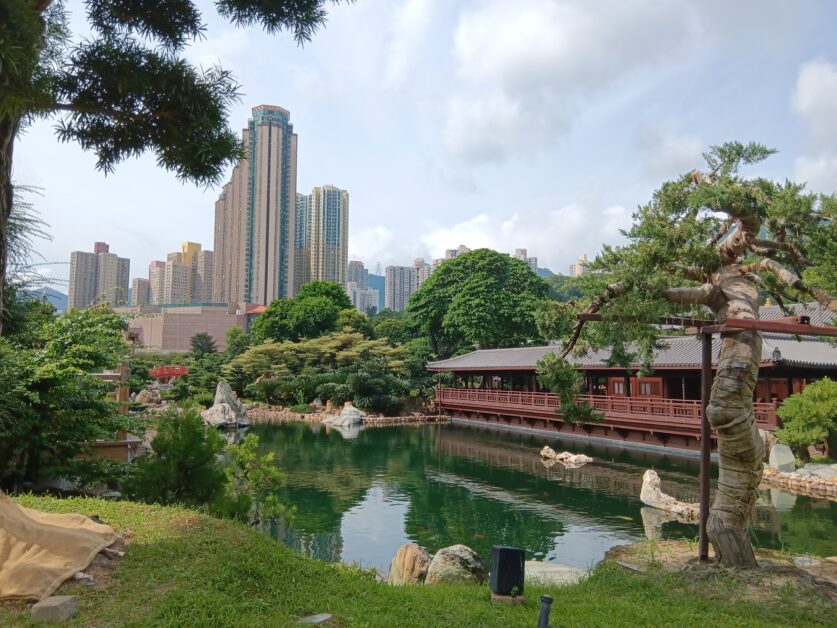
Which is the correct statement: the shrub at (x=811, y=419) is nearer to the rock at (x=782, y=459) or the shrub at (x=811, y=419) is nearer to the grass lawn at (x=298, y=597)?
the rock at (x=782, y=459)

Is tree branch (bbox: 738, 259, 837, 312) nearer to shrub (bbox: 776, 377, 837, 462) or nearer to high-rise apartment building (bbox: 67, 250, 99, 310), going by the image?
shrub (bbox: 776, 377, 837, 462)

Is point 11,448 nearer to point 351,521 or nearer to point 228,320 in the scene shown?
point 351,521

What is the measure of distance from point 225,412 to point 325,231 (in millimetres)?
59016

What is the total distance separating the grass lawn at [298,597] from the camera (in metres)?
3.76

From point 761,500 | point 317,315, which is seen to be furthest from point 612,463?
point 317,315

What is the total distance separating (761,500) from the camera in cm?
1209

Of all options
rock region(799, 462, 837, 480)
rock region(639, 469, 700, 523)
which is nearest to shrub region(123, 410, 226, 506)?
rock region(639, 469, 700, 523)

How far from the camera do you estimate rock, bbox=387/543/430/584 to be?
277 inches

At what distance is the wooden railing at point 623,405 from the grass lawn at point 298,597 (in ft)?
17.1

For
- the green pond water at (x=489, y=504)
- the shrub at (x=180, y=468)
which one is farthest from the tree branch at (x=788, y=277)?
the shrub at (x=180, y=468)

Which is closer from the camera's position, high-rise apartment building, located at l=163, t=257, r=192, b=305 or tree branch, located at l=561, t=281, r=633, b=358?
tree branch, located at l=561, t=281, r=633, b=358

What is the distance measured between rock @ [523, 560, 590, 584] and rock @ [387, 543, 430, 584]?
1.24 meters

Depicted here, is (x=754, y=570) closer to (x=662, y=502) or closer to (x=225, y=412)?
(x=662, y=502)

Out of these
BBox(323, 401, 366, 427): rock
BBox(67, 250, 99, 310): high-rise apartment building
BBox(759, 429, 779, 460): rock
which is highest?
BBox(67, 250, 99, 310): high-rise apartment building
